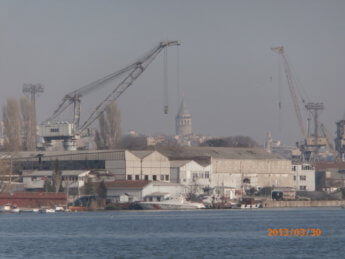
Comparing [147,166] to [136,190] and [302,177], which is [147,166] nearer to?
[136,190]

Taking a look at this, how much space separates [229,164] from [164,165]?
15.0 m

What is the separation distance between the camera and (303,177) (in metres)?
158

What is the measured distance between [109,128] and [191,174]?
2287cm

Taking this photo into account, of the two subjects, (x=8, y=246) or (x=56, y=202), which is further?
(x=56, y=202)

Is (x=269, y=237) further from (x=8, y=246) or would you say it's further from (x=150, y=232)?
(x=8, y=246)

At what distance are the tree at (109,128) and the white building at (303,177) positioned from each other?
26.2 metres

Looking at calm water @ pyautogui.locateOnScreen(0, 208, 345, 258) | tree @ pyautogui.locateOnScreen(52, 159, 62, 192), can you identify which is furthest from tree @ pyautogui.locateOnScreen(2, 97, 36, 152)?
calm water @ pyautogui.locateOnScreen(0, 208, 345, 258)

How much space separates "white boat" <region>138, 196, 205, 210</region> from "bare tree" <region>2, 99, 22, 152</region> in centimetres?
3399

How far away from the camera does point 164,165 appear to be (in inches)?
5177

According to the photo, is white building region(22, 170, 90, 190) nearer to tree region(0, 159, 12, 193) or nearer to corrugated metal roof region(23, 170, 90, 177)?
corrugated metal roof region(23, 170, 90, 177)

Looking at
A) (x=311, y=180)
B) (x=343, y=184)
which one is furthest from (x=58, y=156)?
(x=343, y=184)
